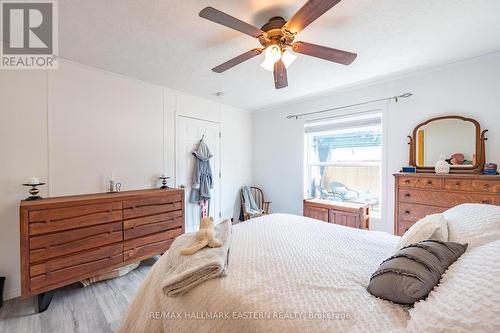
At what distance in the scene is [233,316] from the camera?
0.88 meters

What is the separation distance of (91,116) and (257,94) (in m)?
2.27

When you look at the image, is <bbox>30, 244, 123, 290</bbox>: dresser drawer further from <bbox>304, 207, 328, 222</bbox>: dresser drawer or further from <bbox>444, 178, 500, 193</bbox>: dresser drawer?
<bbox>444, 178, 500, 193</bbox>: dresser drawer

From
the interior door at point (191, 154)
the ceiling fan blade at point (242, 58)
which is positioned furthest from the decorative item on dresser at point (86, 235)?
the ceiling fan blade at point (242, 58)

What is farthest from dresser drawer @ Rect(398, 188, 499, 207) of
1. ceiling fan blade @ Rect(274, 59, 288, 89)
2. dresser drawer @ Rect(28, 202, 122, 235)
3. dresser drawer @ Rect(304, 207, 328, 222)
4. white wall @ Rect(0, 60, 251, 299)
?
dresser drawer @ Rect(28, 202, 122, 235)

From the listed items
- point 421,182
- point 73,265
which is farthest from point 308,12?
point 73,265

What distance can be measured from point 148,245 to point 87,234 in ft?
2.10

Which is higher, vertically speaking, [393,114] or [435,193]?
[393,114]

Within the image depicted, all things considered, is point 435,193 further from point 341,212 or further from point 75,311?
point 75,311

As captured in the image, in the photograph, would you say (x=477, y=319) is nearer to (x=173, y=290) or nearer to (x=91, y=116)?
(x=173, y=290)

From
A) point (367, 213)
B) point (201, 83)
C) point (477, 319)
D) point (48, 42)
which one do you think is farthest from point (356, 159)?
point (48, 42)

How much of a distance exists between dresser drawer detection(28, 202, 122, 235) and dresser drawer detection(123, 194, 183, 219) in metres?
0.09

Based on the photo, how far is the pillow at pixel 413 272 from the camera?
81 cm

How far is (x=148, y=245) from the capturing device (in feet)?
8.14

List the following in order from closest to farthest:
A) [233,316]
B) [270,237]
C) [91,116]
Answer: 1. [233,316]
2. [270,237]
3. [91,116]
